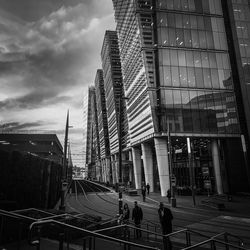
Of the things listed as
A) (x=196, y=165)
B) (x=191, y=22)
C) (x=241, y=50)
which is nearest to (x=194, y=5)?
(x=191, y=22)

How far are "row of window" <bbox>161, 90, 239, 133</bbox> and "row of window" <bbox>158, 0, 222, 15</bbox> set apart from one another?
55.2ft

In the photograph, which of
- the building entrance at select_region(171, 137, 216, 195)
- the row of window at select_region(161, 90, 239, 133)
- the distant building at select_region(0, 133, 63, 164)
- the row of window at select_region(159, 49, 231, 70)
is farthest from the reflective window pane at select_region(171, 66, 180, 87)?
the distant building at select_region(0, 133, 63, 164)

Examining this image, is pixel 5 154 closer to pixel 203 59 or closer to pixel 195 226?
pixel 195 226

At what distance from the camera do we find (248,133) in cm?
4331

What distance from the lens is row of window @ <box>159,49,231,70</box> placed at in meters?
44.6

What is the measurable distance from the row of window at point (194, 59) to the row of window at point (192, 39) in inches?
56.3

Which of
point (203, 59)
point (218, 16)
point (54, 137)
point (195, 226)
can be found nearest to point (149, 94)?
point (203, 59)

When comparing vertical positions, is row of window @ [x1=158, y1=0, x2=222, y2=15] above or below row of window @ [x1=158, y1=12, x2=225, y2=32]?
above

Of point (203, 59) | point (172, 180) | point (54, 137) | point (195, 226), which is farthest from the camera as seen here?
point (54, 137)

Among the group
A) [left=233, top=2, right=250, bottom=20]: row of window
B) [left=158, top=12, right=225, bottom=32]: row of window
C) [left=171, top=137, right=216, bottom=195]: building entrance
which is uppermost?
[left=233, top=2, right=250, bottom=20]: row of window

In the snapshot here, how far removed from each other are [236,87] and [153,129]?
17983 millimetres

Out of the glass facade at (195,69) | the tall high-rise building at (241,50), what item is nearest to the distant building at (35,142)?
the glass facade at (195,69)

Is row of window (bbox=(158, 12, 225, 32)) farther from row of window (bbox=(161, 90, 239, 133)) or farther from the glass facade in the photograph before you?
row of window (bbox=(161, 90, 239, 133))

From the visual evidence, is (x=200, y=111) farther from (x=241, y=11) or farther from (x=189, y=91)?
(x=241, y=11)
